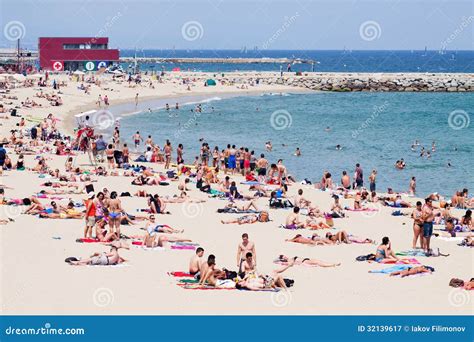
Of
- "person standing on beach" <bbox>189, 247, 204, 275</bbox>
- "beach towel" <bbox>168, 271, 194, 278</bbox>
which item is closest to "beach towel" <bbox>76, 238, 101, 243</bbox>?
"beach towel" <bbox>168, 271, 194, 278</bbox>

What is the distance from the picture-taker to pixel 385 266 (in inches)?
647

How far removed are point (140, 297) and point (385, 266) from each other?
5.10 m

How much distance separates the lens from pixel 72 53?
284ft

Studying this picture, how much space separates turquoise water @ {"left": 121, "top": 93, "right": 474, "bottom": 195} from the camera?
117 ft

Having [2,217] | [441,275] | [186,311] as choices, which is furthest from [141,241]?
[441,275]

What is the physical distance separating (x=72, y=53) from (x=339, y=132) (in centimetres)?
4223

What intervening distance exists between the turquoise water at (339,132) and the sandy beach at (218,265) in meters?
11.0

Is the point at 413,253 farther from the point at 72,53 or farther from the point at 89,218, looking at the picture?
the point at 72,53

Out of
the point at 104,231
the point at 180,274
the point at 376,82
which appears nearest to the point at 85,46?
the point at 376,82

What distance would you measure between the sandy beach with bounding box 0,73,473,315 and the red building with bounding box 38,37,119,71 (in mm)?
62922

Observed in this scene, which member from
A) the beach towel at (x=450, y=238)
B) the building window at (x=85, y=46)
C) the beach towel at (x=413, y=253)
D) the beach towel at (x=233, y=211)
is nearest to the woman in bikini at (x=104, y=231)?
the beach towel at (x=233, y=211)

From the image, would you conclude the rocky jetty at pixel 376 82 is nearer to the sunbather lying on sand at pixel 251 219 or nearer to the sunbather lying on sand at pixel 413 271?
the sunbather lying on sand at pixel 251 219

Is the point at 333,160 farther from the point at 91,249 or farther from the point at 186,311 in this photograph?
the point at 186,311

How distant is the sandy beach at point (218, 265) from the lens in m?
13.5
